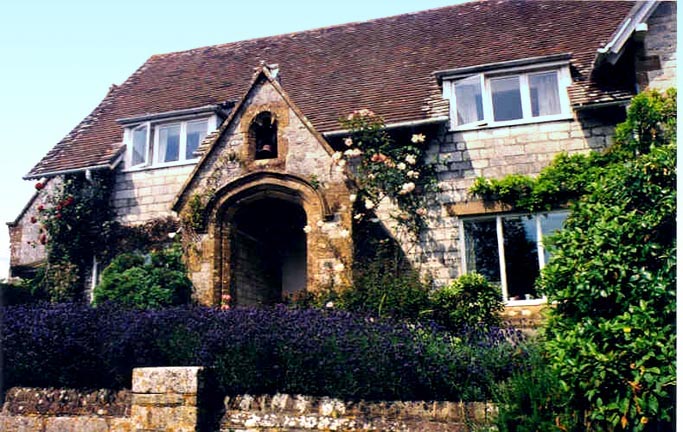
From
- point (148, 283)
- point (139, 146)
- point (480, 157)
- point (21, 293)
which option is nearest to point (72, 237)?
point (21, 293)

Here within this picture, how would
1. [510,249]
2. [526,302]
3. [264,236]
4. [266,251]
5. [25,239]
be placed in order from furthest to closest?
[25,239]
[266,251]
[264,236]
[510,249]
[526,302]

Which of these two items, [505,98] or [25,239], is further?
[25,239]

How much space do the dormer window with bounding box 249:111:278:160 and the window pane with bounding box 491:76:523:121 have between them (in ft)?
15.3

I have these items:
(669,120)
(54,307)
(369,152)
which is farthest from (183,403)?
(669,120)

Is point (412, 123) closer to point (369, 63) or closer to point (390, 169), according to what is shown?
point (390, 169)

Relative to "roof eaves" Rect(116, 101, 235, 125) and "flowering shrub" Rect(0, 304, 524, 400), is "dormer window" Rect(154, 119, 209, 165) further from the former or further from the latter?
"flowering shrub" Rect(0, 304, 524, 400)

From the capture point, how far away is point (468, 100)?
14.4 m

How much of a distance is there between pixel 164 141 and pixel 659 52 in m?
11.0

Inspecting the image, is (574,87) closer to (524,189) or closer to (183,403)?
(524,189)

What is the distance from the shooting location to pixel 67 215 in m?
15.4

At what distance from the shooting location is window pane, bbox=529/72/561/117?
45.6ft

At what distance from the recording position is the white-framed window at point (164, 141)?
16.0m

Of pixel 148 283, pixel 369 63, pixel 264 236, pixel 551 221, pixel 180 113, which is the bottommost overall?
pixel 148 283

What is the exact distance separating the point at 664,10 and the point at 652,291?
8.40 meters
